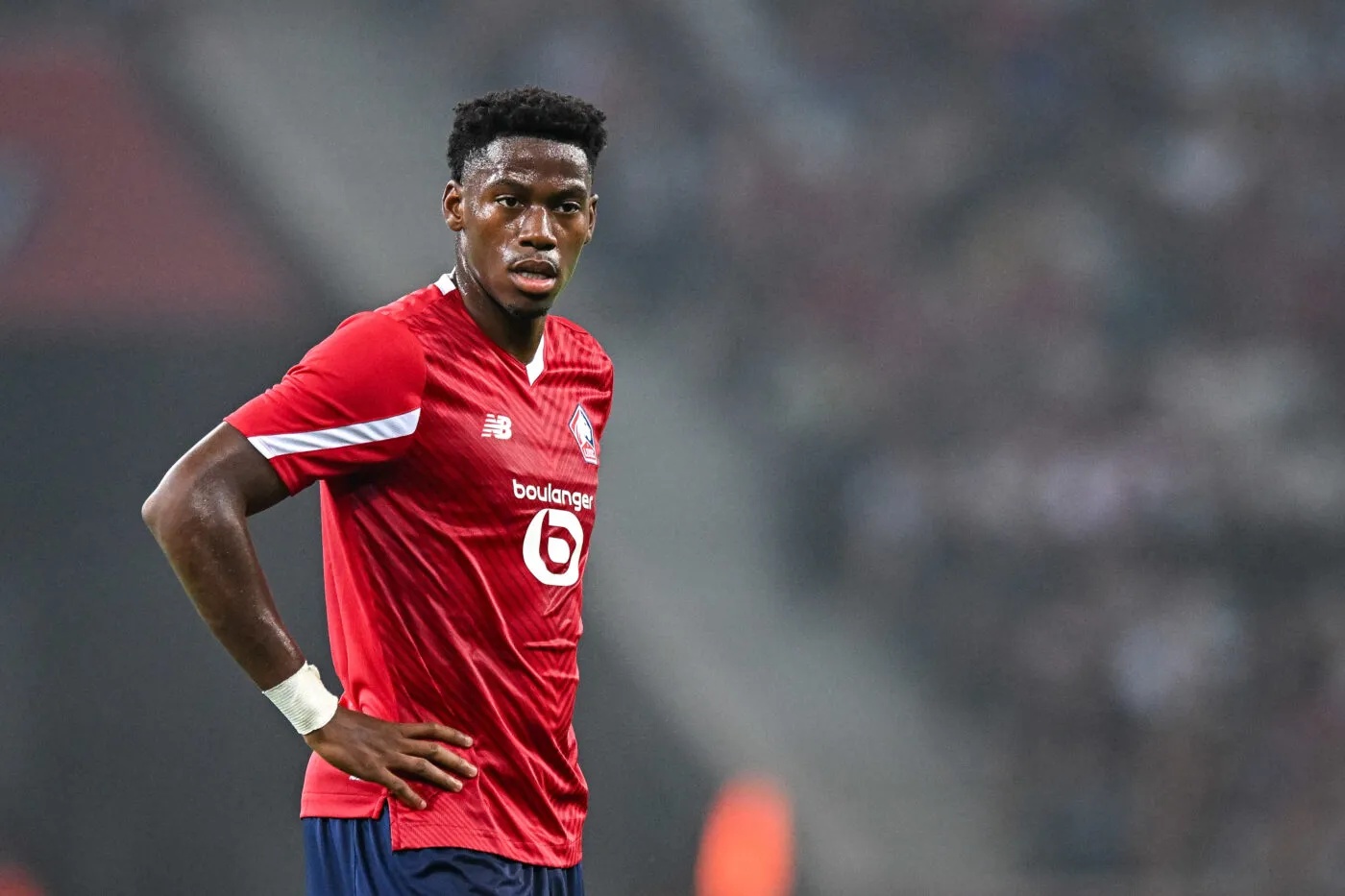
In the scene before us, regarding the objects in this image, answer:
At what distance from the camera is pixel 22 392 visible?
20.8 feet

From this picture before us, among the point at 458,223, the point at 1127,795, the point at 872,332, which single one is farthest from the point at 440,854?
the point at 872,332

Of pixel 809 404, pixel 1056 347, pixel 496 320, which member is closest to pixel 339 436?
pixel 496 320

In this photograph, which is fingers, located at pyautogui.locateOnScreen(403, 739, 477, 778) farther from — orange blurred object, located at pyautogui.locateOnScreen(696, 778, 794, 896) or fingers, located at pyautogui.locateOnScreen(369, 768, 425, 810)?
orange blurred object, located at pyautogui.locateOnScreen(696, 778, 794, 896)

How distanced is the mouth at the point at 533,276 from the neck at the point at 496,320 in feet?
0.16

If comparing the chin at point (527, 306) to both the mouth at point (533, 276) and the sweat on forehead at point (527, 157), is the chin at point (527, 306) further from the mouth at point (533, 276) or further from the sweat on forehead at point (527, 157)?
the sweat on forehead at point (527, 157)

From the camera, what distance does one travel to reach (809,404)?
7.04 meters

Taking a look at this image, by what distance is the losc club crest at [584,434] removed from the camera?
2.41 metres

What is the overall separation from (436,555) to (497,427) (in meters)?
0.22

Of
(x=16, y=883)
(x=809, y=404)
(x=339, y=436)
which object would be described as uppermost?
(x=809, y=404)

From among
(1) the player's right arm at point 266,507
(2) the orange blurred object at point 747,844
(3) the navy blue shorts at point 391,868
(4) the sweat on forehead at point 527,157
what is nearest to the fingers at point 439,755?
(1) the player's right arm at point 266,507

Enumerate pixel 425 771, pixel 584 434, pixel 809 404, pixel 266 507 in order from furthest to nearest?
pixel 809 404
pixel 584 434
pixel 425 771
pixel 266 507

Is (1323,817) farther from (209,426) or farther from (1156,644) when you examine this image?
(209,426)

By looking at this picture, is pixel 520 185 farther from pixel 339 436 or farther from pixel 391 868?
pixel 391 868

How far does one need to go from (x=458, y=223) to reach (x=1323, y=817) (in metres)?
5.11
